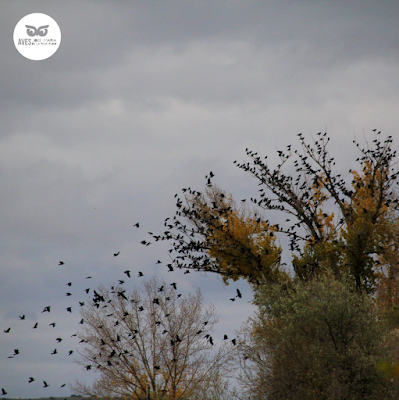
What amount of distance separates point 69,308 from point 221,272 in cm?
1702

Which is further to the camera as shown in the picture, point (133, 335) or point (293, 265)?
point (293, 265)

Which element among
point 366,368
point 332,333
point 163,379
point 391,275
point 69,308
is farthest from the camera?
point 391,275

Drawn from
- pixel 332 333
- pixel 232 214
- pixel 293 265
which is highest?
pixel 232 214

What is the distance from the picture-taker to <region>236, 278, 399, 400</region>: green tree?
20578 mm

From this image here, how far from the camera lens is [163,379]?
32.7 metres

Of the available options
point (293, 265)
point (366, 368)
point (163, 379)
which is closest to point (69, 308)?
point (163, 379)

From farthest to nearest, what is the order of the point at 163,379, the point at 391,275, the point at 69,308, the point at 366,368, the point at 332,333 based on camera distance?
the point at 391,275 → the point at 163,379 → the point at 69,308 → the point at 332,333 → the point at 366,368

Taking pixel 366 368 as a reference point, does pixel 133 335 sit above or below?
above

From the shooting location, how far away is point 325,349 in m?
21.7

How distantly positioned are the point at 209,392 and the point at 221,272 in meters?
10.5

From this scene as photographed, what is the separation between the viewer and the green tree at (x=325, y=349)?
810 inches

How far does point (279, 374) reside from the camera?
2280 centimetres

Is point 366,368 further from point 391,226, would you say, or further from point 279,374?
point 391,226

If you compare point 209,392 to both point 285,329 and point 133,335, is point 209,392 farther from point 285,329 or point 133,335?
point 285,329
